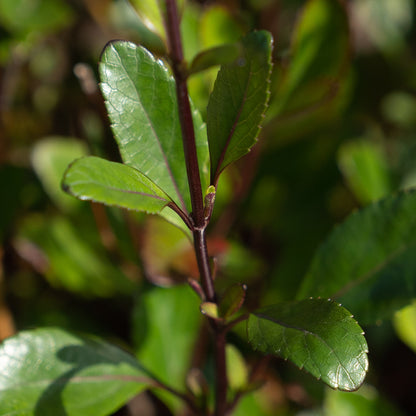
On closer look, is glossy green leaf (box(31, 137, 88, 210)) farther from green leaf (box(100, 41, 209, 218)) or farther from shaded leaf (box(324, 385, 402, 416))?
shaded leaf (box(324, 385, 402, 416))

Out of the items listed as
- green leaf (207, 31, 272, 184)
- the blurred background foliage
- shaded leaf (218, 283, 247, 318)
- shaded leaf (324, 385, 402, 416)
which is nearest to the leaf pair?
green leaf (207, 31, 272, 184)

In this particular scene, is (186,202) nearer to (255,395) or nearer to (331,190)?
(255,395)

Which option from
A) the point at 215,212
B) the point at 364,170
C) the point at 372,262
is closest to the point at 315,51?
the point at 364,170

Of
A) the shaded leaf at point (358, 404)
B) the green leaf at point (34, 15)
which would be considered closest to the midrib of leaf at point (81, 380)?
the shaded leaf at point (358, 404)

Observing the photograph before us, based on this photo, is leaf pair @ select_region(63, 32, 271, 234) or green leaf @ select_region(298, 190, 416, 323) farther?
green leaf @ select_region(298, 190, 416, 323)

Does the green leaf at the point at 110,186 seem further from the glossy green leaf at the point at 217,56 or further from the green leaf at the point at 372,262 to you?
the green leaf at the point at 372,262

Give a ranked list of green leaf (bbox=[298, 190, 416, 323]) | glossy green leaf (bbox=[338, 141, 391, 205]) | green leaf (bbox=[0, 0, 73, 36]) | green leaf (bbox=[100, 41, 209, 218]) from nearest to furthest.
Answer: green leaf (bbox=[100, 41, 209, 218])
green leaf (bbox=[298, 190, 416, 323])
glossy green leaf (bbox=[338, 141, 391, 205])
green leaf (bbox=[0, 0, 73, 36])

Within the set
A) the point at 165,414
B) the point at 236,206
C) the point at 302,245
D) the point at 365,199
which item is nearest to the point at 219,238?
the point at 236,206
